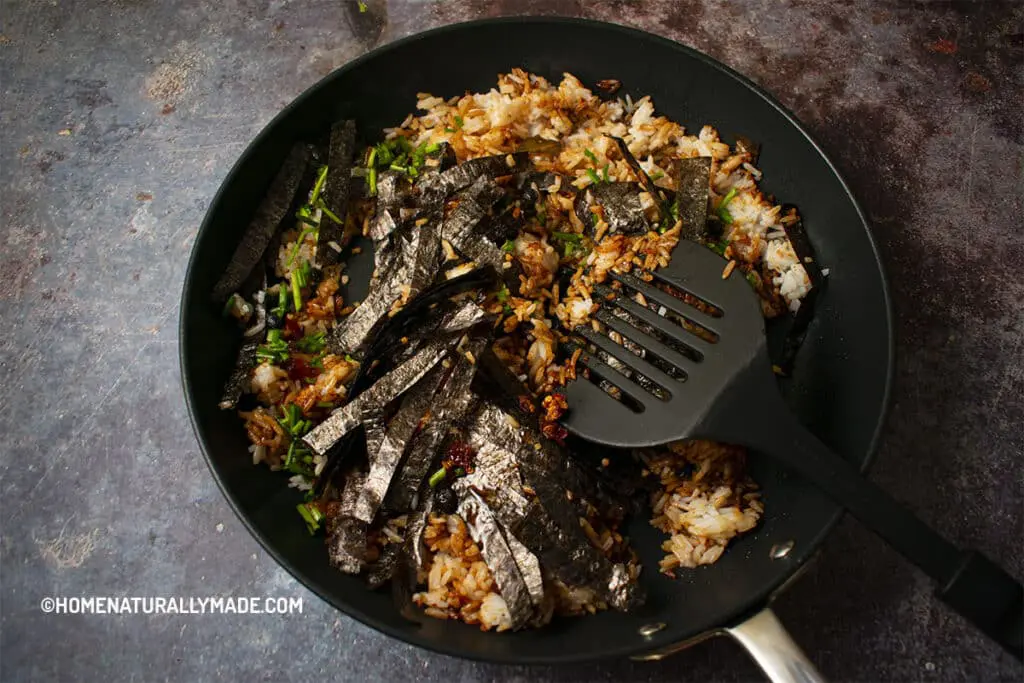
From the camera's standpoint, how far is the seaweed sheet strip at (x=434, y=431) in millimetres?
2164

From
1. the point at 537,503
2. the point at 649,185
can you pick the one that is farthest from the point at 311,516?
the point at 649,185

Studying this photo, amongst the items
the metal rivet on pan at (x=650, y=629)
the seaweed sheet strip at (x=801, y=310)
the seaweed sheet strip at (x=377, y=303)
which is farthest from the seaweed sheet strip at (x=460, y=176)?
the metal rivet on pan at (x=650, y=629)

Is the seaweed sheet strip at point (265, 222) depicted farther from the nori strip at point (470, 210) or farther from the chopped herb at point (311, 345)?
the nori strip at point (470, 210)

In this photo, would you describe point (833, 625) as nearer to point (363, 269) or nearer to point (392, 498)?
point (392, 498)

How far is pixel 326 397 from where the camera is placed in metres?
2.31

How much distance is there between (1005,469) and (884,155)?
1.20 metres

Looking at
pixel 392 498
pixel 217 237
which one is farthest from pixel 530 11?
pixel 392 498

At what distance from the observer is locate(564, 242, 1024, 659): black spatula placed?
170cm

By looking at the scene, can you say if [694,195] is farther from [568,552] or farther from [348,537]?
[348,537]

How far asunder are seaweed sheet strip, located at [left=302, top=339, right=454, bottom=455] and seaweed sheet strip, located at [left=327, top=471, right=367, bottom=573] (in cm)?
16

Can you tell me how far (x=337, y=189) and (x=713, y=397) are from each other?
139cm

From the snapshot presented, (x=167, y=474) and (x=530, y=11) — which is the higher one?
(x=530, y=11)

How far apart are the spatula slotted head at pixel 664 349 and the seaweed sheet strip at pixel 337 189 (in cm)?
89

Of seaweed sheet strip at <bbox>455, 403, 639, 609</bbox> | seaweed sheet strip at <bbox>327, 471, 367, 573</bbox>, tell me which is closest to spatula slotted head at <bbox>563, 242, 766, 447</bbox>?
seaweed sheet strip at <bbox>455, 403, 639, 609</bbox>
